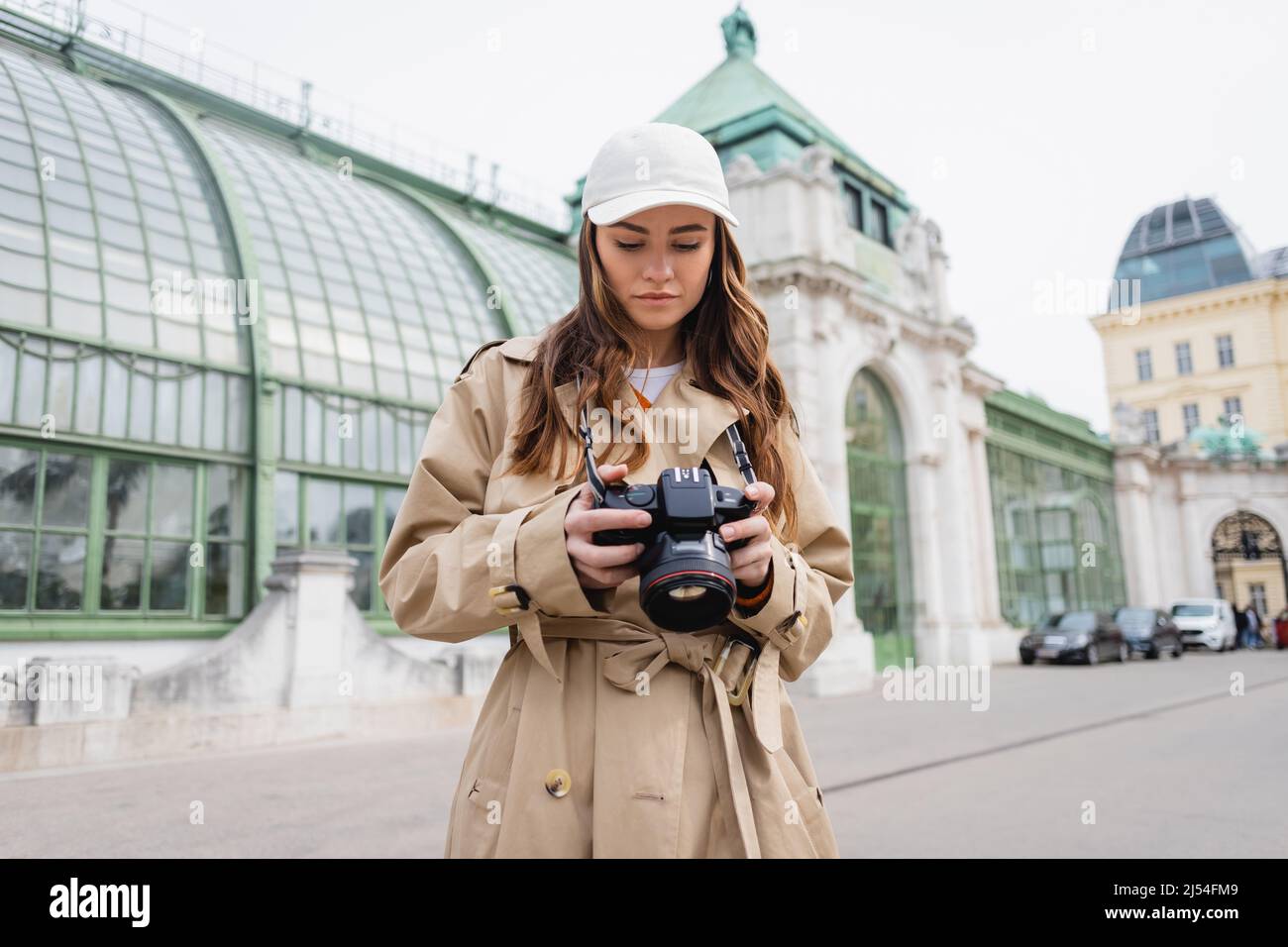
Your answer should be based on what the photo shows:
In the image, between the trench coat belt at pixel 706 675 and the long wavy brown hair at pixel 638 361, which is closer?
the trench coat belt at pixel 706 675

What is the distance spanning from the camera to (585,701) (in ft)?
5.14

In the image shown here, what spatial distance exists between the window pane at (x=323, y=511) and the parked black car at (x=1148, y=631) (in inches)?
900

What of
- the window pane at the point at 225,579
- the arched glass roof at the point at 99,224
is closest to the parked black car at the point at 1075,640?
the window pane at the point at 225,579

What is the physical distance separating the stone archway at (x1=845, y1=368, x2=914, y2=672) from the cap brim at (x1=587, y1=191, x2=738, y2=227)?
17769 mm

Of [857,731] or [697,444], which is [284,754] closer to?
[857,731]

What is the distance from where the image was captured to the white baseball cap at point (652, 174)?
1.62 meters

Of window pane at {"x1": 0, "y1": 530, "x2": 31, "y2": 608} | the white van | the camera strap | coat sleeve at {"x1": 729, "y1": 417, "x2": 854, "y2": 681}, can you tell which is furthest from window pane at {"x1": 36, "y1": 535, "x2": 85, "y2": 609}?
the white van

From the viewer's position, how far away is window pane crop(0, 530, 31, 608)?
397 inches

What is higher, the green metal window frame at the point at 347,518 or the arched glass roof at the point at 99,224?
the arched glass roof at the point at 99,224

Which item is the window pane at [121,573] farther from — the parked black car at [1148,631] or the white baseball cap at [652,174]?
the parked black car at [1148,631]

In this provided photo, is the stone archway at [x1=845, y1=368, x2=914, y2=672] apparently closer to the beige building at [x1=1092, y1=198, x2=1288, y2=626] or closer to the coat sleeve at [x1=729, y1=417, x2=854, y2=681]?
the coat sleeve at [x1=729, y1=417, x2=854, y2=681]
